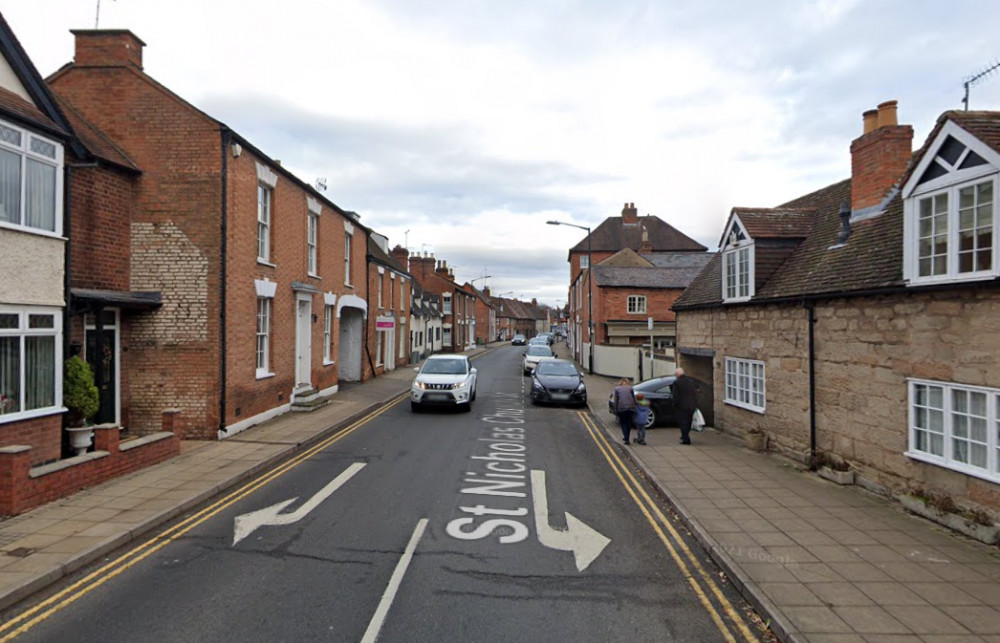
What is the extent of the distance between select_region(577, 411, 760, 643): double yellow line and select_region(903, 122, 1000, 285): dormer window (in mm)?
4900

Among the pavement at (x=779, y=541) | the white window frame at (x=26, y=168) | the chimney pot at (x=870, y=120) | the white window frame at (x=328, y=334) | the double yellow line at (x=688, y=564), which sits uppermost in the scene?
the chimney pot at (x=870, y=120)

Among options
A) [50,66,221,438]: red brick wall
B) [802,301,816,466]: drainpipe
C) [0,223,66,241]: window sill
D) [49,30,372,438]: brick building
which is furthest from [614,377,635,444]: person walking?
[0,223,66,241]: window sill

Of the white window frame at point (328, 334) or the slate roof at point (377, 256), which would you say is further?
the slate roof at point (377, 256)

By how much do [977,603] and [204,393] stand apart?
1291cm

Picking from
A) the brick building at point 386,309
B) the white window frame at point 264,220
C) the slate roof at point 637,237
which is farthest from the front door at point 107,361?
the slate roof at point 637,237

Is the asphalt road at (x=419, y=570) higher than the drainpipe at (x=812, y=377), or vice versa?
the drainpipe at (x=812, y=377)

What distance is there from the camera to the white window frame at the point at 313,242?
60.2ft

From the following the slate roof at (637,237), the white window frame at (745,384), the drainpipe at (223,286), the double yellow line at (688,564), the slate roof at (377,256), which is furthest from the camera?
the slate roof at (637,237)

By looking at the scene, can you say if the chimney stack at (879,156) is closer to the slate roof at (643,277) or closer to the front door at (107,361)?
the front door at (107,361)

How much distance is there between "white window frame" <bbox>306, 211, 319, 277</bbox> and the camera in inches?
723

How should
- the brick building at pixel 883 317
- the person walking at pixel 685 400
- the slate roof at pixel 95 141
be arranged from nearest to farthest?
the brick building at pixel 883 317 < the slate roof at pixel 95 141 < the person walking at pixel 685 400

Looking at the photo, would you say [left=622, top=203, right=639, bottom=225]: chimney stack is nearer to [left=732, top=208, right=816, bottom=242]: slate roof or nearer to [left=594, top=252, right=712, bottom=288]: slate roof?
[left=594, top=252, right=712, bottom=288]: slate roof

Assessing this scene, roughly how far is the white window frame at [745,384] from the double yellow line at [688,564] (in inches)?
152

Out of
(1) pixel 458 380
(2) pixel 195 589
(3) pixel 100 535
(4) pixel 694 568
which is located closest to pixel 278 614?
(2) pixel 195 589
